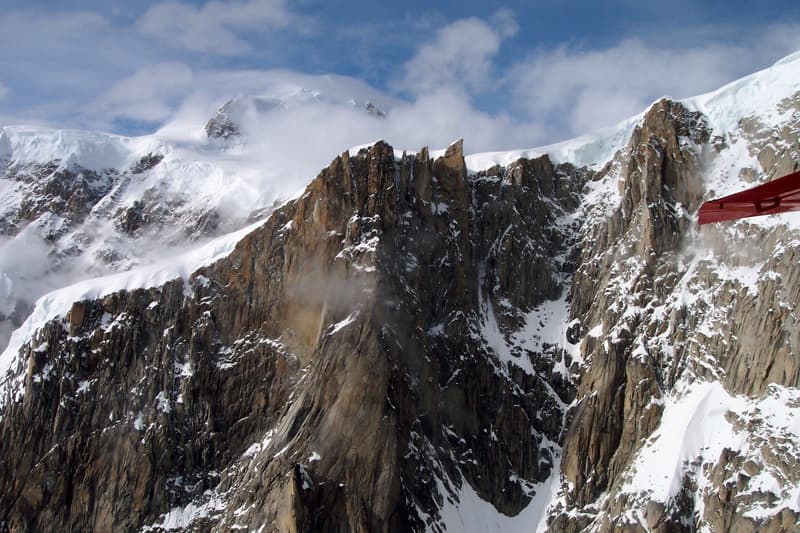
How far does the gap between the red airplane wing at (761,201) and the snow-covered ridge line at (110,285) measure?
352ft

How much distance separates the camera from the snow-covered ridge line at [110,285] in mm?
118500

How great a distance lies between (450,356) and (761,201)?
104391 mm

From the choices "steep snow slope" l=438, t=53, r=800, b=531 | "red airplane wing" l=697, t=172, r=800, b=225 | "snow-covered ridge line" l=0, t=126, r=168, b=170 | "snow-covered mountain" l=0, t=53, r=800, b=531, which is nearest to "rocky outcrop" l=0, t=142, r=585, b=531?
"snow-covered mountain" l=0, t=53, r=800, b=531

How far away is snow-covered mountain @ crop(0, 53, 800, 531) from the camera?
106m

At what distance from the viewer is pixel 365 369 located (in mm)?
110250

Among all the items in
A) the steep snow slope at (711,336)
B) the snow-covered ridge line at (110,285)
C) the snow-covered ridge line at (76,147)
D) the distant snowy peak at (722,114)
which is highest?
the snow-covered ridge line at (76,147)

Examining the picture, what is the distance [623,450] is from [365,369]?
35691 mm

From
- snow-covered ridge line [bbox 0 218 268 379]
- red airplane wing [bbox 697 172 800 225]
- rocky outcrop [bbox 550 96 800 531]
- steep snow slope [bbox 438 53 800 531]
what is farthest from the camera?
snow-covered ridge line [bbox 0 218 268 379]

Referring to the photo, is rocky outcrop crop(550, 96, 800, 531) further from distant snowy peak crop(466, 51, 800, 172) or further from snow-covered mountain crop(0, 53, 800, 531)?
distant snowy peak crop(466, 51, 800, 172)

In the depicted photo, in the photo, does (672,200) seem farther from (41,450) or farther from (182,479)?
Answer: (41,450)

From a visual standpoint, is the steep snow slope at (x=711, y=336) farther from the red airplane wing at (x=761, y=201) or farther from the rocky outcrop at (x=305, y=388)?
the red airplane wing at (x=761, y=201)

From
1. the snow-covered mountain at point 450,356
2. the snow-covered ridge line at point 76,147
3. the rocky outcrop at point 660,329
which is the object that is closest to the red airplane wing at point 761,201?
the snow-covered mountain at point 450,356

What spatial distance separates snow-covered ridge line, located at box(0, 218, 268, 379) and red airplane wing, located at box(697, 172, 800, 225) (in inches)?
4228

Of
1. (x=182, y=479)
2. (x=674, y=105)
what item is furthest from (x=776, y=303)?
(x=182, y=479)
